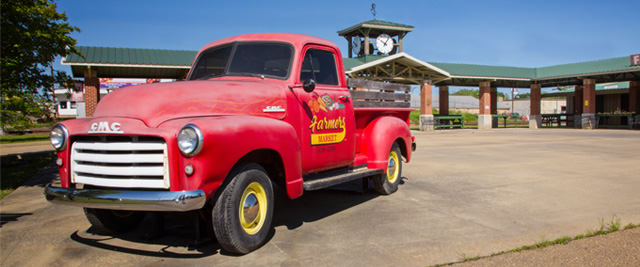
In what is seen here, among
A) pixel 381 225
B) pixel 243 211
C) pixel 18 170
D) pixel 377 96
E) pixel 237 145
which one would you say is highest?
pixel 377 96

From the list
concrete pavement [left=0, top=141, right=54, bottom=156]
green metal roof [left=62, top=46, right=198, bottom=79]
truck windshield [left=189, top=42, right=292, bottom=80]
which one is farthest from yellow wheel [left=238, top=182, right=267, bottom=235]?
green metal roof [left=62, top=46, right=198, bottom=79]

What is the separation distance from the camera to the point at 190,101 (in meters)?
4.02

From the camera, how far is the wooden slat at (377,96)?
6059 mm

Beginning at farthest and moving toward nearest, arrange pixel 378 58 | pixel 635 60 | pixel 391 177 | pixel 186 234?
pixel 378 58 < pixel 635 60 < pixel 391 177 < pixel 186 234

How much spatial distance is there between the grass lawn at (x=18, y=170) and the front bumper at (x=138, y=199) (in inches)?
187

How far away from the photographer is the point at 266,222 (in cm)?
420

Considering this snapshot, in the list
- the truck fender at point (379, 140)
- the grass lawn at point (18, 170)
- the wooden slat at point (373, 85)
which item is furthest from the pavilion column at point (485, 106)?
the truck fender at point (379, 140)

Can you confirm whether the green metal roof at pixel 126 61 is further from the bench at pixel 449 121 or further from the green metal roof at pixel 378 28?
the bench at pixel 449 121

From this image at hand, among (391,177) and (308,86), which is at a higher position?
(308,86)

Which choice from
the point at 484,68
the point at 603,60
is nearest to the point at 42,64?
the point at 484,68

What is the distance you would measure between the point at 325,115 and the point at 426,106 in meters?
24.4

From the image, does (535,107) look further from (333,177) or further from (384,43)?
(333,177)

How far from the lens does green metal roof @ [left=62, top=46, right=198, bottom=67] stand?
63.9ft

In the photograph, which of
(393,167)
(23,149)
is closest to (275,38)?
(393,167)
